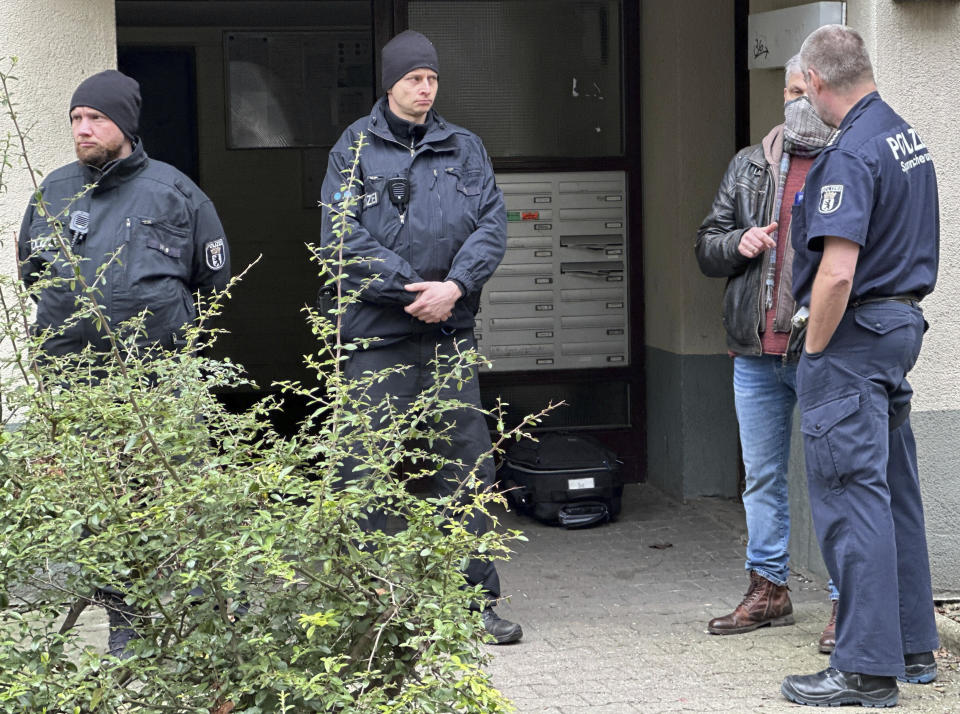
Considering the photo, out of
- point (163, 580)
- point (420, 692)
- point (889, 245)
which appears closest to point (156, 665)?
point (163, 580)

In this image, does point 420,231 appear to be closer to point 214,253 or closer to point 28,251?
point 214,253

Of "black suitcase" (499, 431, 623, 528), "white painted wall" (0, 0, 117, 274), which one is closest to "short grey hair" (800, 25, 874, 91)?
"white painted wall" (0, 0, 117, 274)

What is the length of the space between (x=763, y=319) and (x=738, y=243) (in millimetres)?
307

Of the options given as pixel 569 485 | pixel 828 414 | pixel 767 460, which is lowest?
pixel 569 485

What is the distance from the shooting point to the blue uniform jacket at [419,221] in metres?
5.14

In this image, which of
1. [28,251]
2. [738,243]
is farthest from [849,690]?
[28,251]

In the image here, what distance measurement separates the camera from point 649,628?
539cm

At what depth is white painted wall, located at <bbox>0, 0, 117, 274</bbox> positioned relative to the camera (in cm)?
549

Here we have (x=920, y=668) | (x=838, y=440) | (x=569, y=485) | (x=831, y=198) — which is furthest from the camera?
(x=569, y=485)

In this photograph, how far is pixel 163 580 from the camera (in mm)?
2883

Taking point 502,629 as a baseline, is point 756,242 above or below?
above

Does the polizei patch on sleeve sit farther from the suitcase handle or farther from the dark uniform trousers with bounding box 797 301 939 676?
the suitcase handle

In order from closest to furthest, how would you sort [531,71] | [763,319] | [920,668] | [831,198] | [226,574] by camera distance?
[226,574], [831,198], [920,668], [763,319], [531,71]

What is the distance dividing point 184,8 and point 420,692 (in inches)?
366
